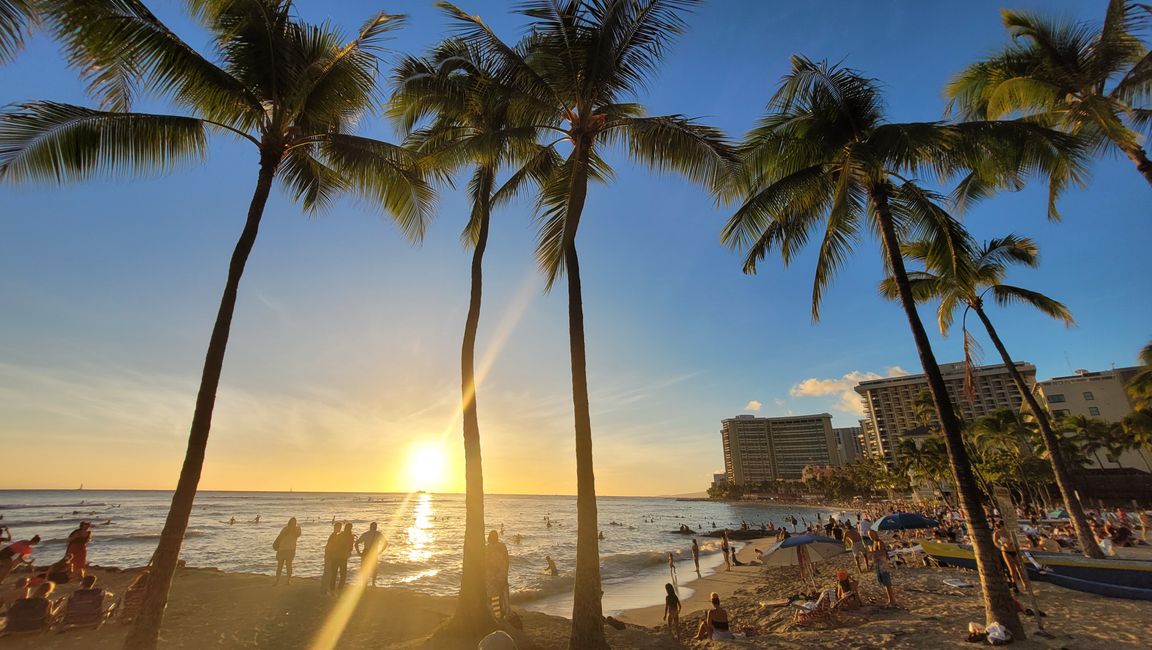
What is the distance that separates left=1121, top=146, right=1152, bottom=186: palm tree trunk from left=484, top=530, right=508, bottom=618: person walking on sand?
1361 cm

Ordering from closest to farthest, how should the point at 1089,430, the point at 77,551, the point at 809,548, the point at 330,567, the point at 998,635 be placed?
1. the point at 998,635
2. the point at 77,551
3. the point at 330,567
4. the point at 809,548
5. the point at 1089,430

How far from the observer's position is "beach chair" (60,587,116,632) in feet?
26.6

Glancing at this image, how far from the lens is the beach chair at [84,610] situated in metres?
8.10

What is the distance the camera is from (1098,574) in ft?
36.5

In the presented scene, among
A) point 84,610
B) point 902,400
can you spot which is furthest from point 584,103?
point 902,400

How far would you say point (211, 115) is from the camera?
751cm

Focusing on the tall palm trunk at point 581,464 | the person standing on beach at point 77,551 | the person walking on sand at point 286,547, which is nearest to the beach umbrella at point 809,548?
the tall palm trunk at point 581,464

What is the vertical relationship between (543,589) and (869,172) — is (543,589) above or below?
below

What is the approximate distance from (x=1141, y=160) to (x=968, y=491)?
678 cm

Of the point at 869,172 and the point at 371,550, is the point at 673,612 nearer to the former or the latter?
the point at 371,550

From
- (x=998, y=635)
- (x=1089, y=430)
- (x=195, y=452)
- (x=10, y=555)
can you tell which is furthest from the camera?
(x=1089, y=430)

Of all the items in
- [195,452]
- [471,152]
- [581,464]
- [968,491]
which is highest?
[471,152]

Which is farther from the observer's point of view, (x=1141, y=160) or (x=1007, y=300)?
(x=1007, y=300)

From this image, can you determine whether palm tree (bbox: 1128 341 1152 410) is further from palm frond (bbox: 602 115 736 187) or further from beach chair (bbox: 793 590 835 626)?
palm frond (bbox: 602 115 736 187)
